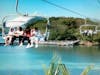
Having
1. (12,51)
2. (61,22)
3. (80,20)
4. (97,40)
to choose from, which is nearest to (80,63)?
(12,51)

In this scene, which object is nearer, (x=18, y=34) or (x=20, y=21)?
(x=20, y=21)

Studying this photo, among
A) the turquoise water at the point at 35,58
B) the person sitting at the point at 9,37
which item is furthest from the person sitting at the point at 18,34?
the turquoise water at the point at 35,58

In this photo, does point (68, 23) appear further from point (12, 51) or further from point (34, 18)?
point (12, 51)

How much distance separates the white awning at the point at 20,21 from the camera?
10.7 feet

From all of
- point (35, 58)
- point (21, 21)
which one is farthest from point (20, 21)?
point (35, 58)

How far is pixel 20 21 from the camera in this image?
3.32 m

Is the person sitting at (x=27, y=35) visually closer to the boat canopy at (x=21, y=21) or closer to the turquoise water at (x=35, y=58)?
the boat canopy at (x=21, y=21)

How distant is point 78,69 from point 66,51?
1219 mm

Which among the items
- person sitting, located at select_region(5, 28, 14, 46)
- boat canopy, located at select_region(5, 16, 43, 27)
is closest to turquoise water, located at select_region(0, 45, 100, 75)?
person sitting, located at select_region(5, 28, 14, 46)

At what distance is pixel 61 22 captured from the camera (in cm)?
553

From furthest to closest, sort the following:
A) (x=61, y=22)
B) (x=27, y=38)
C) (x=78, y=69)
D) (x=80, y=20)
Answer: (x=78, y=69)
(x=80, y=20)
(x=61, y=22)
(x=27, y=38)

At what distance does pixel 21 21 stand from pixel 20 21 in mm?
15

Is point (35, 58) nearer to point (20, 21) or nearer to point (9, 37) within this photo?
point (9, 37)

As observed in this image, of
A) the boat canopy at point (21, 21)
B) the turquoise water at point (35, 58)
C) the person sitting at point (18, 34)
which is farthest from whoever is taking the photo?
the turquoise water at point (35, 58)
